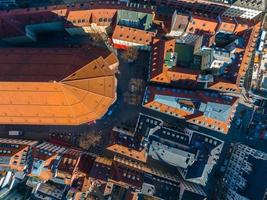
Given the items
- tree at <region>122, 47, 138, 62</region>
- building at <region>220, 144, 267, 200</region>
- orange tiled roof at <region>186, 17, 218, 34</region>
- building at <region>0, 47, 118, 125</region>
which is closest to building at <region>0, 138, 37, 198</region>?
building at <region>0, 47, 118, 125</region>

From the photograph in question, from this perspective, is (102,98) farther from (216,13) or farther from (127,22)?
(216,13)

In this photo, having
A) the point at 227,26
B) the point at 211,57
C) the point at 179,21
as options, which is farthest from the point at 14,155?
the point at 227,26

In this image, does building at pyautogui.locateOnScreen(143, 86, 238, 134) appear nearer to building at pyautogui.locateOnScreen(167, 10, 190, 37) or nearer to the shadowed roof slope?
building at pyautogui.locateOnScreen(167, 10, 190, 37)

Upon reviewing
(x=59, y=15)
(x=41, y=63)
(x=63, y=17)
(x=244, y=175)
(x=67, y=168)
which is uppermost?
(x=59, y=15)

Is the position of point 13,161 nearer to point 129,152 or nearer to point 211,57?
point 129,152

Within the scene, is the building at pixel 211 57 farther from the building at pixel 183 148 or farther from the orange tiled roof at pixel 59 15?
the building at pixel 183 148

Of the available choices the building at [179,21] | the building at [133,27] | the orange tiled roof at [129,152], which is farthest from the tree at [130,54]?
the orange tiled roof at [129,152]
